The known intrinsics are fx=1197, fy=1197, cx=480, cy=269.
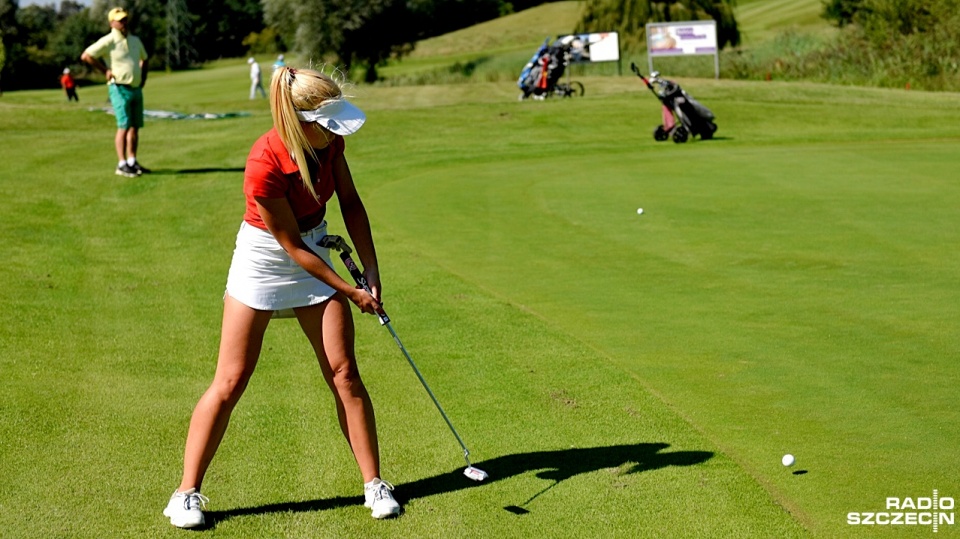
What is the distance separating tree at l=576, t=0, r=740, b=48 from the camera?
55562 mm

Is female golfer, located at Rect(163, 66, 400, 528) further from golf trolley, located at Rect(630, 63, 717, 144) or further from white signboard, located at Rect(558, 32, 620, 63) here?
white signboard, located at Rect(558, 32, 620, 63)

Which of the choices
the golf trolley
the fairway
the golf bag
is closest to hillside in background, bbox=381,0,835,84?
the golf bag

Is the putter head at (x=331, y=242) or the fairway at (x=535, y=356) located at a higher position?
the putter head at (x=331, y=242)

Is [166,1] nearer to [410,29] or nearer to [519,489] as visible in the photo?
[410,29]

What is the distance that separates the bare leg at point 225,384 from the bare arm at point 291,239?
0.36 meters

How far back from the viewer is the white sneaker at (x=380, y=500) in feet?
17.7

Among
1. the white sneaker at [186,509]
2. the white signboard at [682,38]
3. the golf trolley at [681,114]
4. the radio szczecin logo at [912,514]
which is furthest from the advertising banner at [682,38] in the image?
the white sneaker at [186,509]

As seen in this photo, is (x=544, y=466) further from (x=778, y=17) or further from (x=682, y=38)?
(x=778, y=17)

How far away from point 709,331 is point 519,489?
3265mm

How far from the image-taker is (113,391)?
288 inches

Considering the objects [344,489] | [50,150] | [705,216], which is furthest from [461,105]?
[344,489]

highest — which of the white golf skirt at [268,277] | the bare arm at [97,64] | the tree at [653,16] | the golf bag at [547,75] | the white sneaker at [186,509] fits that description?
the tree at [653,16]

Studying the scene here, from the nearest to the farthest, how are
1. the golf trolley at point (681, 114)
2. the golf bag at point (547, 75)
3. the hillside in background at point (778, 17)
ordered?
the golf trolley at point (681, 114) < the golf bag at point (547, 75) < the hillside in background at point (778, 17)

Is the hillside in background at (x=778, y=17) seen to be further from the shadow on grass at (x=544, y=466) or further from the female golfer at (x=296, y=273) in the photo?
the female golfer at (x=296, y=273)
